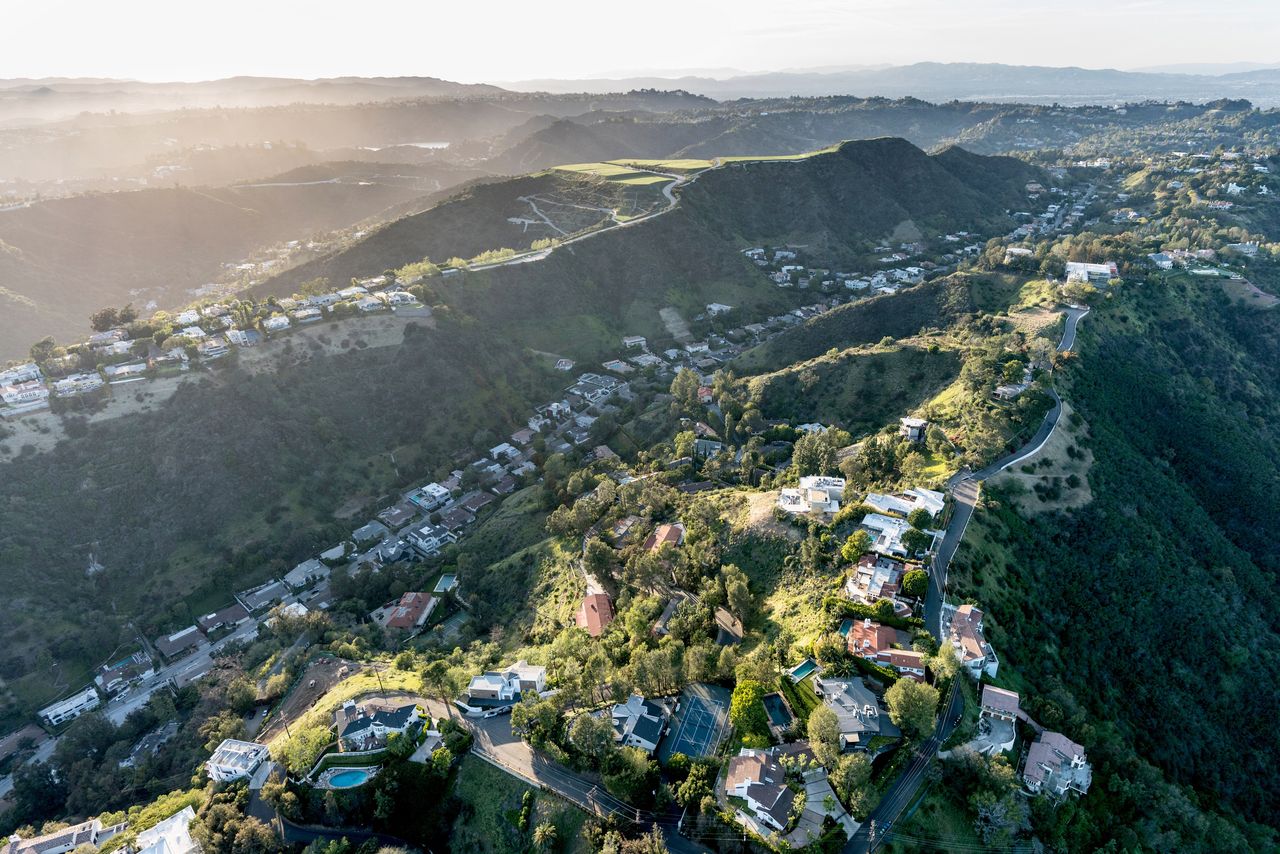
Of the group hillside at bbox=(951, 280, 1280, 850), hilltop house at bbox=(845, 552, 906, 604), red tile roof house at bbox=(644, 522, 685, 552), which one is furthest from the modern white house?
red tile roof house at bbox=(644, 522, 685, 552)

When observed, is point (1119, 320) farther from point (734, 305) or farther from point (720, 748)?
point (720, 748)

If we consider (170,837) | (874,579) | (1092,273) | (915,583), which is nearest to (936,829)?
(915,583)

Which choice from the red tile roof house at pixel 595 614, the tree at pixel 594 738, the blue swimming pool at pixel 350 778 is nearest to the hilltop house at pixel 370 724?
the blue swimming pool at pixel 350 778

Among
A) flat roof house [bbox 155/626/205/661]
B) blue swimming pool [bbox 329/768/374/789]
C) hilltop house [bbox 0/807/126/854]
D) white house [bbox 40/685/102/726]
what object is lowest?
white house [bbox 40/685/102/726]

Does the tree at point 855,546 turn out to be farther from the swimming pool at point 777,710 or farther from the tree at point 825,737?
the tree at point 825,737

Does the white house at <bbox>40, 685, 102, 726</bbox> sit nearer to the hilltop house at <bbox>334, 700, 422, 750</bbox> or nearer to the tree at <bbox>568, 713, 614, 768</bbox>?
the hilltop house at <bbox>334, 700, 422, 750</bbox>

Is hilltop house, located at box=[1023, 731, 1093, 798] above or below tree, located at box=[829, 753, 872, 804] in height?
below
